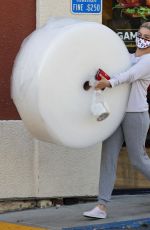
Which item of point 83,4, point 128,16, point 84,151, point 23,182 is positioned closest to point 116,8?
point 128,16

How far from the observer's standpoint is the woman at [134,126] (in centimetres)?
615

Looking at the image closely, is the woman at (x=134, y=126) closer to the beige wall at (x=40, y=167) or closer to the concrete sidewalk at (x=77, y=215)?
the concrete sidewalk at (x=77, y=215)

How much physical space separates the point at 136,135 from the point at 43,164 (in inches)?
48.0

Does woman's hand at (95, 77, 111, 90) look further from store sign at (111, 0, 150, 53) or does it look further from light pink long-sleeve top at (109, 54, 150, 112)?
store sign at (111, 0, 150, 53)

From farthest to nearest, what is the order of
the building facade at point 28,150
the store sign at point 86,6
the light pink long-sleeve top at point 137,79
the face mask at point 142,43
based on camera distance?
the store sign at point 86,6
the building facade at point 28,150
the face mask at point 142,43
the light pink long-sleeve top at point 137,79

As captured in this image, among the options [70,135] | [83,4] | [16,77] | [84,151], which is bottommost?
[84,151]

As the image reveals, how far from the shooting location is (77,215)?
6762 mm

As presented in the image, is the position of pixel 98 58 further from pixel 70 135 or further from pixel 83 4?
pixel 83 4

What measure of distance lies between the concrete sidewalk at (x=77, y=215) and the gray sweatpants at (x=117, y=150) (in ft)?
0.95

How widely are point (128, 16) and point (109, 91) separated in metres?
1.91

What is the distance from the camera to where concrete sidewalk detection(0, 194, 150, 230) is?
6.32 meters

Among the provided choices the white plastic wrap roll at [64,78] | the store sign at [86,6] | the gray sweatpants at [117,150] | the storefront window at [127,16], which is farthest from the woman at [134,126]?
the storefront window at [127,16]

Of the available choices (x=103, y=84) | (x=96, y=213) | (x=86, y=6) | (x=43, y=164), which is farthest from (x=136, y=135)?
(x=86, y=6)

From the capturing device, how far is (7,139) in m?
6.97
